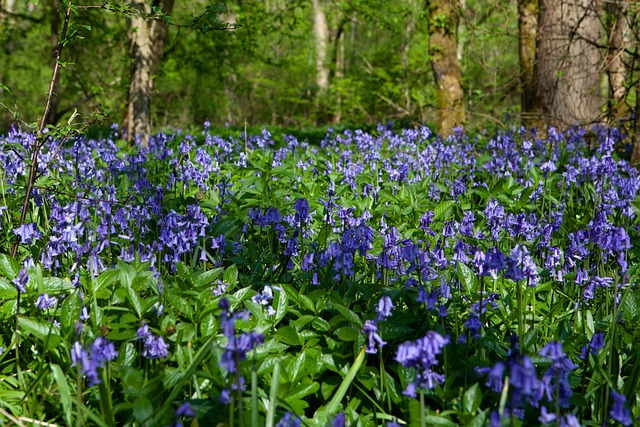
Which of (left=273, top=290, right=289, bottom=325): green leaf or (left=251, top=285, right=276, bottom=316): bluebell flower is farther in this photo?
(left=273, top=290, right=289, bottom=325): green leaf

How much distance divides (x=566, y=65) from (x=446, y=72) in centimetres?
181

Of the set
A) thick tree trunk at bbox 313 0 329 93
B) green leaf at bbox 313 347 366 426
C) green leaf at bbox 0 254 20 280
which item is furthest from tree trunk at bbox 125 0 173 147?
thick tree trunk at bbox 313 0 329 93

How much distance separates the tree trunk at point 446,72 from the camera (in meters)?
8.52

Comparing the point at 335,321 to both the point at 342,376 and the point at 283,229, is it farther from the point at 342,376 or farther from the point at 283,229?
the point at 283,229

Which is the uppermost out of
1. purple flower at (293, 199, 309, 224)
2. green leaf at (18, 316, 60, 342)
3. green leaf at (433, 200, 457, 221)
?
purple flower at (293, 199, 309, 224)

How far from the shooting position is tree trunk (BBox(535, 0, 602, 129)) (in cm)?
713

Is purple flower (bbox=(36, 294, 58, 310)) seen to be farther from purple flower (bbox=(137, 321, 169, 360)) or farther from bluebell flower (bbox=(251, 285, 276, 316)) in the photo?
bluebell flower (bbox=(251, 285, 276, 316))

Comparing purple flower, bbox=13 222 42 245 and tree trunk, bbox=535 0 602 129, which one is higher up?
tree trunk, bbox=535 0 602 129

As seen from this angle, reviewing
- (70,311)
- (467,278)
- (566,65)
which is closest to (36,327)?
(70,311)

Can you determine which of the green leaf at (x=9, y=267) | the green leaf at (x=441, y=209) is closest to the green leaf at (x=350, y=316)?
the green leaf at (x=9, y=267)

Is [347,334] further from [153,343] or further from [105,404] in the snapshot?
[105,404]

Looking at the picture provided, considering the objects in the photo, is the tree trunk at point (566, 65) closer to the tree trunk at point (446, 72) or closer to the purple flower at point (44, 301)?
the tree trunk at point (446, 72)

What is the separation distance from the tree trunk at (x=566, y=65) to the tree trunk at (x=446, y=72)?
1.36 meters

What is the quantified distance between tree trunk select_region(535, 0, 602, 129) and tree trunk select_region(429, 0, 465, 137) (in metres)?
1.36
